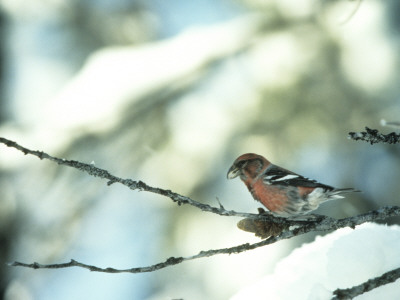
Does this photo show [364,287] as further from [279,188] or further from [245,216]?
[279,188]

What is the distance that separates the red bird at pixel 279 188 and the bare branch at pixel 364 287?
1.29 metres

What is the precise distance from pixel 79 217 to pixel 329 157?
2.02m

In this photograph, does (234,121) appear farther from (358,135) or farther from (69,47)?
(358,135)

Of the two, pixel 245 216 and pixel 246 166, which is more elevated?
pixel 246 166

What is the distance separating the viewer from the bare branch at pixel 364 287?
4.37 ft

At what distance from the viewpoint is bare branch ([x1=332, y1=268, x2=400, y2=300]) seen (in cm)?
133

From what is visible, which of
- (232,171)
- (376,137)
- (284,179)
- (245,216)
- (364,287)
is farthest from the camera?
(284,179)

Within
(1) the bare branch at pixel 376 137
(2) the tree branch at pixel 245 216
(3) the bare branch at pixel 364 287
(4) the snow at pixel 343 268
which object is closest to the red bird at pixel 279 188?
(4) the snow at pixel 343 268

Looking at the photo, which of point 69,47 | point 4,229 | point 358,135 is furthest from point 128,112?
point 358,135

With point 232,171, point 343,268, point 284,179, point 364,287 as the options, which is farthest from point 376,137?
point 284,179

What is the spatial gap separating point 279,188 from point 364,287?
1.49 meters

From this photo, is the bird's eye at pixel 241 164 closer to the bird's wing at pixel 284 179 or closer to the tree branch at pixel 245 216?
the bird's wing at pixel 284 179

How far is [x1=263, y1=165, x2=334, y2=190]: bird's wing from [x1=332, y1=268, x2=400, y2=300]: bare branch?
1460 millimetres

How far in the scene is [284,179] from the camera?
9.89ft
